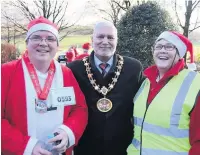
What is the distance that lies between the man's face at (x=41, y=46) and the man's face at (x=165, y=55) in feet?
3.15

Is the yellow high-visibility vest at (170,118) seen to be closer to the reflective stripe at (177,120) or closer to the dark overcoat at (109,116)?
the reflective stripe at (177,120)

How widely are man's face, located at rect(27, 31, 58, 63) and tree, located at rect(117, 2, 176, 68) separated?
3498 millimetres

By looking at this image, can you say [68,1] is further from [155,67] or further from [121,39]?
[155,67]

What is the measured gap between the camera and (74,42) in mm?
21734

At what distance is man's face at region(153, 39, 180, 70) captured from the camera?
110 inches

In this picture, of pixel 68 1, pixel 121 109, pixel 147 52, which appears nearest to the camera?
pixel 121 109

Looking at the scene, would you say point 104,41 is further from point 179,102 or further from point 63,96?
point 179,102

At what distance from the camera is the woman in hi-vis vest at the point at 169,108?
251cm

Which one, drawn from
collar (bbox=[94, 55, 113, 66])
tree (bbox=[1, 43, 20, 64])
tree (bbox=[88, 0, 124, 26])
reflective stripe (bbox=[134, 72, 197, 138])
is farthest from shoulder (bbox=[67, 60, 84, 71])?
tree (bbox=[88, 0, 124, 26])

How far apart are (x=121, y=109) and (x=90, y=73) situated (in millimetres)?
519

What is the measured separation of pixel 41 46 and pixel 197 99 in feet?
4.56

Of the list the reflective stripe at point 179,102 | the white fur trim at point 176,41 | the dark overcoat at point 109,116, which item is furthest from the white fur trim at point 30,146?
the white fur trim at point 176,41

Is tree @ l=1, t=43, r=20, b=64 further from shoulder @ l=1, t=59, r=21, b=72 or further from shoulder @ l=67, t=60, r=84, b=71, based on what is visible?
shoulder @ l=1, t=59, r=21, b=72

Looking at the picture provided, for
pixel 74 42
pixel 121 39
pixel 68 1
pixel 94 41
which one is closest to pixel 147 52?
pixel 121 39
